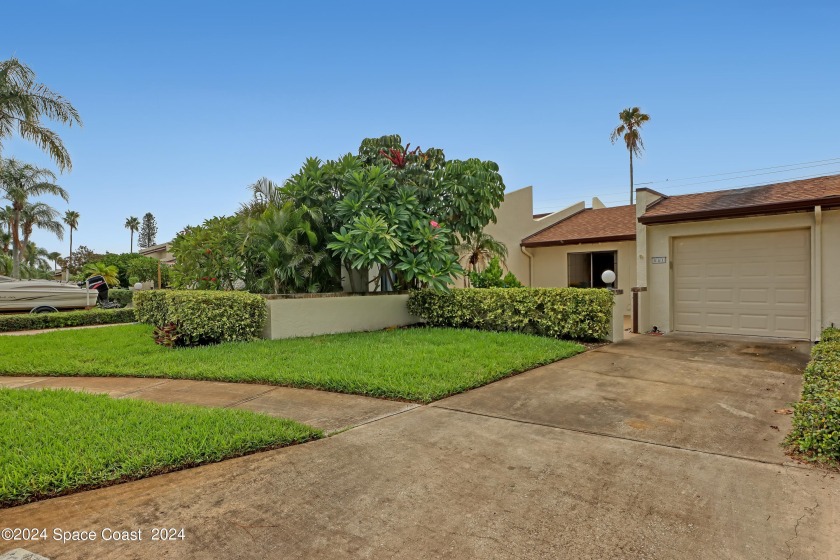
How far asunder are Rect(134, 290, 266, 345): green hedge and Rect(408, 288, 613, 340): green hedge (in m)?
4.12

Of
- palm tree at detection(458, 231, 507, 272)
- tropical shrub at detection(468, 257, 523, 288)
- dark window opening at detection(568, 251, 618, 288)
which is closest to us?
tropical shrub at detection(468, 257, 523, 288)

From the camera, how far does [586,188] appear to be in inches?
865

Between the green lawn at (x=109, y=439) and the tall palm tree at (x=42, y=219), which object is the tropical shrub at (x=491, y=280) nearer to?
the green lawn at (x=109, y=439)

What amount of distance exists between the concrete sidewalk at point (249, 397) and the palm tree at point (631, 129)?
3030cm

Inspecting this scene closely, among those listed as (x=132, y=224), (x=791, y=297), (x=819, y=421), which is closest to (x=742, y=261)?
(x=791, y=297)

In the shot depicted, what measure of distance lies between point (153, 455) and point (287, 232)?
698cm

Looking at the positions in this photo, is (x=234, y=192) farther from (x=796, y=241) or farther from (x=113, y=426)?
(x=796, y=241)

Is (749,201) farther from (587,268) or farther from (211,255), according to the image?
(211,255)

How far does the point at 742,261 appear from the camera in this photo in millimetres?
10148

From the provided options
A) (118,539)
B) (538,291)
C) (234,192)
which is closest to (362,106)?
(234,192)

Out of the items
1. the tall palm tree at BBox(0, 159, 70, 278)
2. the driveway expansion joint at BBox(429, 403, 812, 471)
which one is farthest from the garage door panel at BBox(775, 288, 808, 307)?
the tall palm tree at BBox(0, 159, 70, 278)

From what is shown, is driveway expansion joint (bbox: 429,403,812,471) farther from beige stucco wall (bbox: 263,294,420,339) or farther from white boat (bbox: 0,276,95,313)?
white boat (bbox: 0,276,95,313)

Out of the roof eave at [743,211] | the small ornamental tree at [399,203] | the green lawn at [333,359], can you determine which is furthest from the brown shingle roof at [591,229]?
the green lawn at [333,359]

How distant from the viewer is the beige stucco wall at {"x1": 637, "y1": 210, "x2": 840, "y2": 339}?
903 cm
